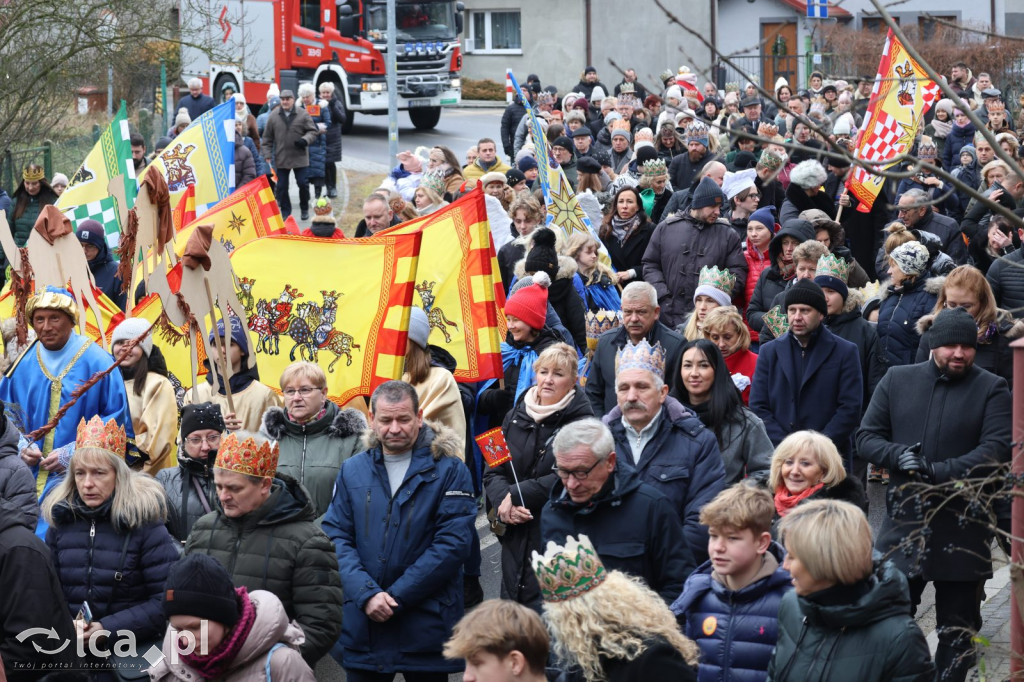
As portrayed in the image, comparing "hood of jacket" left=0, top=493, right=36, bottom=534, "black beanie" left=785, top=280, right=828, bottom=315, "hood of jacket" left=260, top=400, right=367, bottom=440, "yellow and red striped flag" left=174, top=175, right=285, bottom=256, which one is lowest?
"hood of jacket" left=260, top=400, right=367, bottom=440

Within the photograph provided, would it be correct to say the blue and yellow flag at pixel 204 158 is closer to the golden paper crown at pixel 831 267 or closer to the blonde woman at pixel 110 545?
the golden paper crown at pixel 831 267

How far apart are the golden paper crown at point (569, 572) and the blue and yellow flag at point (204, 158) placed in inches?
330

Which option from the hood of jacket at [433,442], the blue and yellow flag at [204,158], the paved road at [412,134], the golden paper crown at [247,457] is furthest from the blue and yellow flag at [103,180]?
the paved road at [412,134]

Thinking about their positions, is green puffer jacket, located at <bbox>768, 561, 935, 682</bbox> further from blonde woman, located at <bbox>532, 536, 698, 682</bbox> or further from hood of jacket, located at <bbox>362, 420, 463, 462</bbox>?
hood of jacket, located at <bbox>362, 420, 463, 462</bbox>

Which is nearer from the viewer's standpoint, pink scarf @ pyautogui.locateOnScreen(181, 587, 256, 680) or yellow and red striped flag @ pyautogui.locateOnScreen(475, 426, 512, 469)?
pink scarf @ pyautogui.locateOnScreen(181, 587, 256, 680)

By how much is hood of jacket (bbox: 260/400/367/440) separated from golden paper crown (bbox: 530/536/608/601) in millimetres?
2743

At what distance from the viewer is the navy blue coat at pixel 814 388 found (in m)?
7.53

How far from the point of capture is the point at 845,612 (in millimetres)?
4207

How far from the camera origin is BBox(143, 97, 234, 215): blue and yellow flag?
11.9 metres

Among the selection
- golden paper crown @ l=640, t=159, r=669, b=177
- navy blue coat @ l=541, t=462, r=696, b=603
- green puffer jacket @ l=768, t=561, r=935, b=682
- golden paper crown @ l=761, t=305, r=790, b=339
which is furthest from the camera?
golden paper crown @ l=640, t=159, r=669, b=177

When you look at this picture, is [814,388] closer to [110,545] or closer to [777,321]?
[777,321]

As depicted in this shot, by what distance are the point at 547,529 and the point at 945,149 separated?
1444cm

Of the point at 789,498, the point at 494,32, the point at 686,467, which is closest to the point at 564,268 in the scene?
the point at 686,467

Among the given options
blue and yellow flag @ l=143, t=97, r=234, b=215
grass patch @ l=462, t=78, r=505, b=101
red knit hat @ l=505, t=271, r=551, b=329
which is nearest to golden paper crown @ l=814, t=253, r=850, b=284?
red knit hat @ l=505, t=271, r=551, b=329
